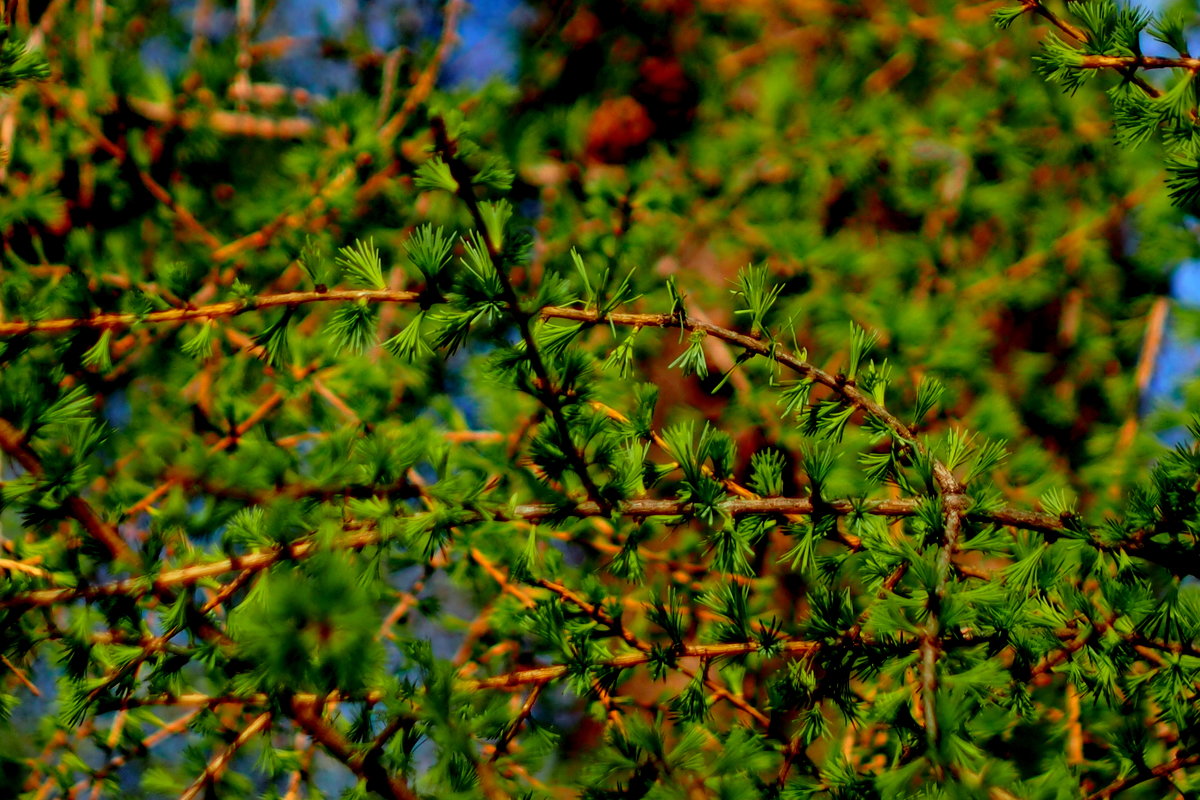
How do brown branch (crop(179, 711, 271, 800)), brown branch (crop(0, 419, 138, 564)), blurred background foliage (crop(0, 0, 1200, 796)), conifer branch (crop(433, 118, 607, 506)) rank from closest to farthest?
conifer branch (crop(433, 118, 607, 506)), brown branch (crop(0, 419, 138, 564)), brown branch (crop(179, 711, 271, 800)), blurred background foliage (crop(0, 0, 1200, 796))

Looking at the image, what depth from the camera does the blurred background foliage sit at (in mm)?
1007

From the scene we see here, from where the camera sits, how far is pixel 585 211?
4.15ft

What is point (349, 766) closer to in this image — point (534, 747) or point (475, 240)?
point (534, 747)

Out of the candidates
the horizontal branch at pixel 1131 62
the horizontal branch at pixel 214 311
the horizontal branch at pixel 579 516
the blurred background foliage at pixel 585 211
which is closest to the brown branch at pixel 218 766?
the blurred background foliage at pixel 585 211

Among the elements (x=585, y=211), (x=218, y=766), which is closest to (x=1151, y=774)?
(x=218, y=766)

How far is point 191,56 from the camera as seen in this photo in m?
1.42

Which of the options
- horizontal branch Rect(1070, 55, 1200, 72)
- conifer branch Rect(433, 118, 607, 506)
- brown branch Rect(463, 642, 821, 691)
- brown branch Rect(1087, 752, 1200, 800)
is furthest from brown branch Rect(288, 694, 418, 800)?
horizontal branch Rect(1070, 55, 1200, 72)

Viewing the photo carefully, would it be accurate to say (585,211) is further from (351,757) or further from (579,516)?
(351,757)

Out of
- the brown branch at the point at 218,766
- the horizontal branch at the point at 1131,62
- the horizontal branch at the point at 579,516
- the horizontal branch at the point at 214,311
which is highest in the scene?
the horizontal branch at the point at 1131,62

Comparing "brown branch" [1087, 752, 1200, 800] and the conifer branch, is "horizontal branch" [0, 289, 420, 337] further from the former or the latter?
"brown branch" [1087, 752, 1200, 800]

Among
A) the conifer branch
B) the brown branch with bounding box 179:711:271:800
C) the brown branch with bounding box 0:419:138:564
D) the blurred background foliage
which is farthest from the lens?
the blurred background foliage

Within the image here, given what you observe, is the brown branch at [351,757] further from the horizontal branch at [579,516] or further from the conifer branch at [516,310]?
the conifer branch at [516,310]

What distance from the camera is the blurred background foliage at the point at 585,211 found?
1007 mm

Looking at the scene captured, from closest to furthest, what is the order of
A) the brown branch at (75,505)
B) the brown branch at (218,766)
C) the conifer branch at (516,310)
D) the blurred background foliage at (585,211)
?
the conifer branch at (516,310) < the brown branch at (75,505) < the brown branch at (218,766) < the blurred background foliage at (585,211)
